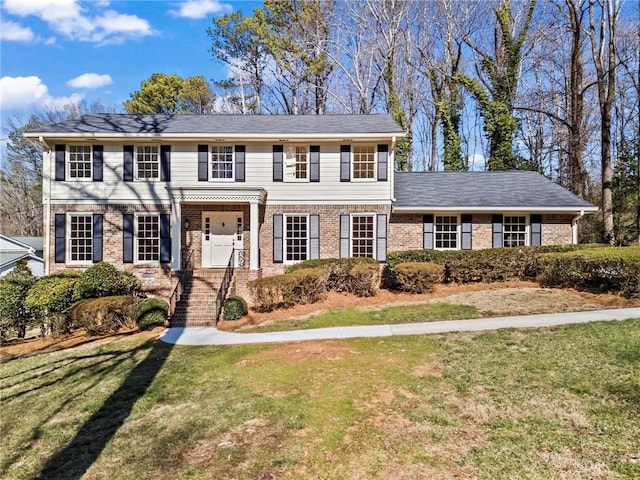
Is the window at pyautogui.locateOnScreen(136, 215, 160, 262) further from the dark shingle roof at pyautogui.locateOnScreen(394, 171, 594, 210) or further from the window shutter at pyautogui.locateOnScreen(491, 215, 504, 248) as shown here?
the window shutter at pyautogui.locateOnScreen(491, 215, 504, 248)

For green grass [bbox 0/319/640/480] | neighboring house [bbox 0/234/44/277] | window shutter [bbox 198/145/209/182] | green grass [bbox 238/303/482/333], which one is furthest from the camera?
neighboring house [bbox 0/234/44/277]

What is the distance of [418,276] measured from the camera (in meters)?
12.6

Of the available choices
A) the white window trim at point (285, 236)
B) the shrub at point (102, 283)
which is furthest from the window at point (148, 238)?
the white window trim at point (285, 236)

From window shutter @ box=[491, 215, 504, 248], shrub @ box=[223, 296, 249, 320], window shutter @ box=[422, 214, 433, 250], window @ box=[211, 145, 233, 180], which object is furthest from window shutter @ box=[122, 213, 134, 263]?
window shutter @ box=[491, 215, 504, 248]

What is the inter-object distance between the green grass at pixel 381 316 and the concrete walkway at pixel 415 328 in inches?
15.0

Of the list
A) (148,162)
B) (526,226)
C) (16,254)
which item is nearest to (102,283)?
(148,162)

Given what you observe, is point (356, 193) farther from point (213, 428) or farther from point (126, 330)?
point (213, 428)

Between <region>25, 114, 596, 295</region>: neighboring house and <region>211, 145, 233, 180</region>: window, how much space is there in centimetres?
4

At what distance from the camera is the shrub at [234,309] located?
11523mm

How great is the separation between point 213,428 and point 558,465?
398 centimetres

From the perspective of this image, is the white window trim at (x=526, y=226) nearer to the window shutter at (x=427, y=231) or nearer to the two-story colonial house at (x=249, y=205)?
the two-story colonial house at (x=249, y=205)

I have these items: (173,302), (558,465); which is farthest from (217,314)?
(558,465)

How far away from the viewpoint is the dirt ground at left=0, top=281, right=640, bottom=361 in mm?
9945

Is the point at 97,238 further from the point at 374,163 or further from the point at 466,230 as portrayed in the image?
the point at 466,230
